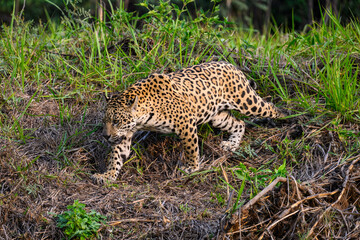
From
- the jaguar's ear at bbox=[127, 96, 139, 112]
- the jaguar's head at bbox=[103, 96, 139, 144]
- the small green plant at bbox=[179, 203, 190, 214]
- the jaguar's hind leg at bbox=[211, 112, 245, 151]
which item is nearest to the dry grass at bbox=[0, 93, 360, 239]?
the small green plant at bbox=[179, 203, 190, 214]

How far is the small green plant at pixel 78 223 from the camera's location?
14.6 feet

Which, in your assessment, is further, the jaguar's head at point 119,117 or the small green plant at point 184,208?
the jaguar's head at point 119,117

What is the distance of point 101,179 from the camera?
559 centimetres

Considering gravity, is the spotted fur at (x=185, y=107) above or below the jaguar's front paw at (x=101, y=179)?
above

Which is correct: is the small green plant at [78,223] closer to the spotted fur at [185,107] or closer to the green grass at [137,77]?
the green grass at [137,77]

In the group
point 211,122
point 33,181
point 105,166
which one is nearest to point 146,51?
point 211,122

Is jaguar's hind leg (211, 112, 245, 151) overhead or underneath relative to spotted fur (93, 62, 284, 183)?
underneath

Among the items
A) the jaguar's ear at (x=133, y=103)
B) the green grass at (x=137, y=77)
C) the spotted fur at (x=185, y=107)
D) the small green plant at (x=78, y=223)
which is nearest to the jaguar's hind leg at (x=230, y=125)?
the spotted fur at (x=185, y=107)

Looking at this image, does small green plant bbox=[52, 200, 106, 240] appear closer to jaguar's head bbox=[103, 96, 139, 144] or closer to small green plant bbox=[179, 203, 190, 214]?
small green plant bbox=[179, 203, 190, 214]

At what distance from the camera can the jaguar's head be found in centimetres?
540

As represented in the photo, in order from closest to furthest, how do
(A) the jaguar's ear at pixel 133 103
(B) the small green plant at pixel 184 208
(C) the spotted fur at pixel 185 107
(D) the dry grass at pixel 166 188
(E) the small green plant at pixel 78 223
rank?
(D) the dry grass at pixel 166 188
(E) the small green plant at pixel 78 223
(B) the small green plant at pixel 184 208
(A) the jaguar's ear at pixel 133 103
(C) the spotted fur at pixel 185 107

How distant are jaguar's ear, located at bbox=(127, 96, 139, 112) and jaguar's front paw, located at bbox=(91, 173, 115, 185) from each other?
84 centimetres

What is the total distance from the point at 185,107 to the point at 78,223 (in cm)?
194

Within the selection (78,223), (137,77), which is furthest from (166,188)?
(137,77)
